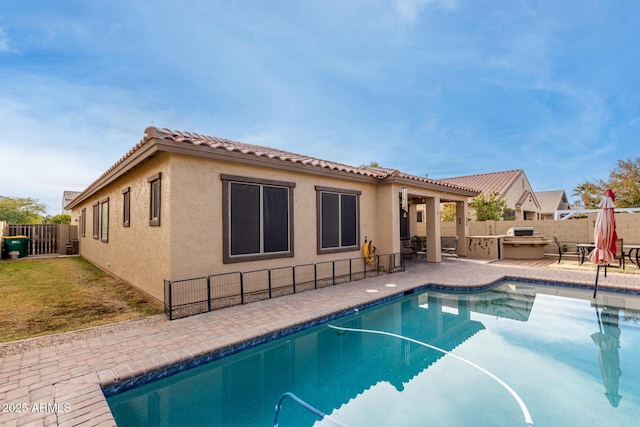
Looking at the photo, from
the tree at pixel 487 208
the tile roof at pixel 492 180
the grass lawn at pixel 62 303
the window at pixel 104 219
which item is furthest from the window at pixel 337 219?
the tile roof at pixel 492 180

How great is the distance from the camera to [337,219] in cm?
970

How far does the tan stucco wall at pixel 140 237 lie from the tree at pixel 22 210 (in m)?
35.8

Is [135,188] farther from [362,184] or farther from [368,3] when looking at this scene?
[368,3]

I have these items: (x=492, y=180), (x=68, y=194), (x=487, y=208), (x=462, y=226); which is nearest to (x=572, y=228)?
(x=487, y=208)

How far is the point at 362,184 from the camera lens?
34.9 ft

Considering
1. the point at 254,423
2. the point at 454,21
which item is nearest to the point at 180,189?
the point at 254,423

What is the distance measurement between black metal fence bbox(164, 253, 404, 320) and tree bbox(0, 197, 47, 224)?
43.0 metres

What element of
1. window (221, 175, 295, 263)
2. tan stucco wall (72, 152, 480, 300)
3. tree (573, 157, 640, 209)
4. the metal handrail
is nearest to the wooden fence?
tan stucco wall (72, 152, 480, 300)

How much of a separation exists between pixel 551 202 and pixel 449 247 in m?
28.8

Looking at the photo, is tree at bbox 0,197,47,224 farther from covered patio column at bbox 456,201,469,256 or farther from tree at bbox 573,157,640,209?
tree at bbox 573,157,640,209

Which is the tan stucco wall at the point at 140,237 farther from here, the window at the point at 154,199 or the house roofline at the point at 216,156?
the house roofline at the point at 216,156

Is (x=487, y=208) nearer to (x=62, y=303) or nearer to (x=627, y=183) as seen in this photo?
(x=627, y=183)

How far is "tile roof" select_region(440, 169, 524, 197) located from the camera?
25.7 metres

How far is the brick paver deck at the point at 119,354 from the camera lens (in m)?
2.97
